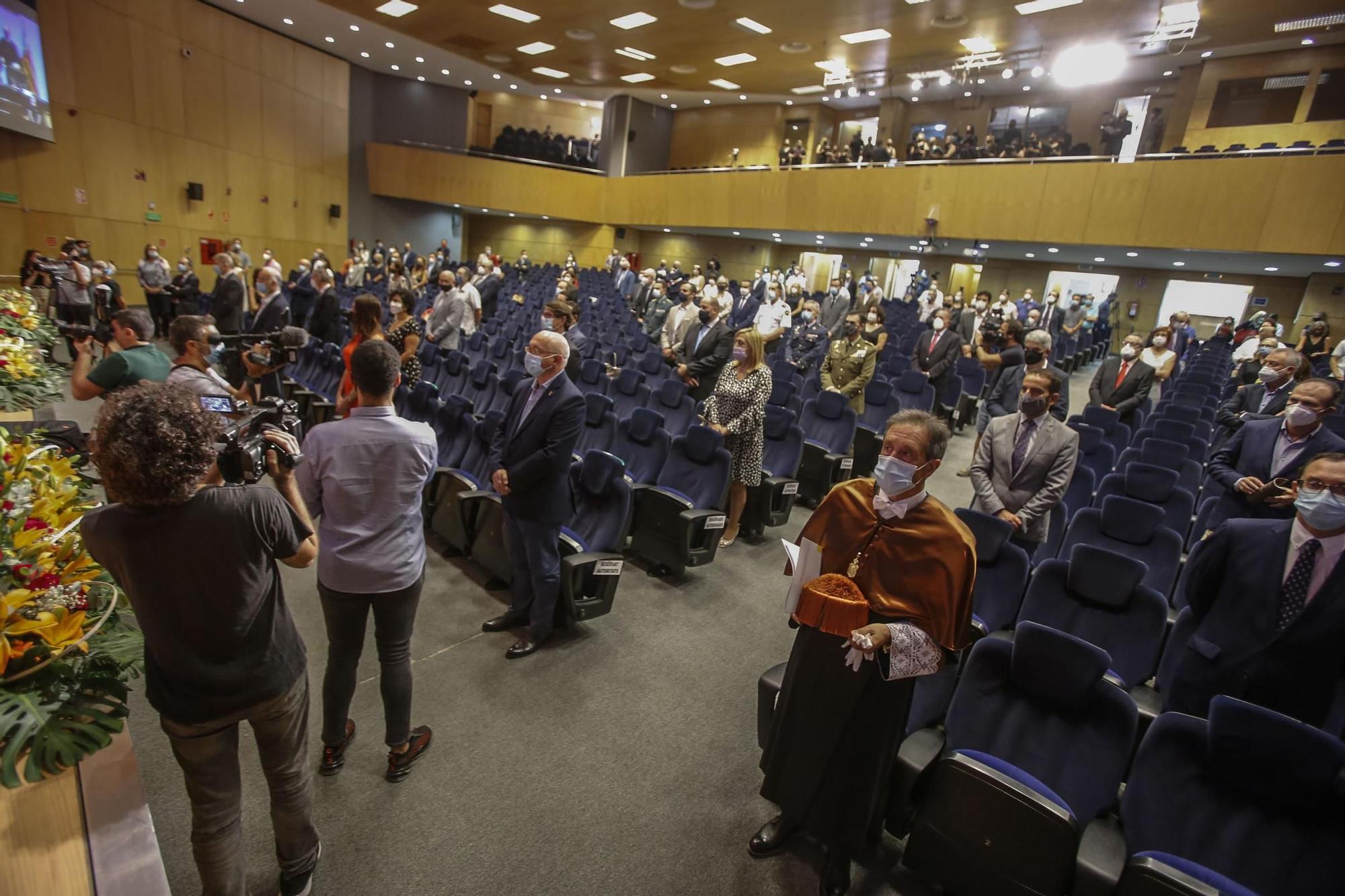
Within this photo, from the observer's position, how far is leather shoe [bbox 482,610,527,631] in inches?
133

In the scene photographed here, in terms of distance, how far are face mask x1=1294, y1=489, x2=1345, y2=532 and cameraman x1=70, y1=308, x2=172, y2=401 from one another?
15.0ft

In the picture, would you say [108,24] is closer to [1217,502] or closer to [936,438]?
[936,438]

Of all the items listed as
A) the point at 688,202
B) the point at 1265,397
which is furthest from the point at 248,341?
the point at 688,202

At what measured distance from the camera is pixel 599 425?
504 cm

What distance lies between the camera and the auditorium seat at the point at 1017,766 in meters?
1.80

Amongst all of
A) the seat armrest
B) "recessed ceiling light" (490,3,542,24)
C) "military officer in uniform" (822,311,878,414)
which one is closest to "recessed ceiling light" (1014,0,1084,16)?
"military officer in uniform" (822,311,878,414)

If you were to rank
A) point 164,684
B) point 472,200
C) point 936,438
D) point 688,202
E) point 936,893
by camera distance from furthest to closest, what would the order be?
point 472,200, point 688,202, point 936,893, point 936,438, point 164,684

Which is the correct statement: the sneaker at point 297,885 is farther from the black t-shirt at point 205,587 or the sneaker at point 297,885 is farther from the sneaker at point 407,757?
the black t-shirt at point 205,587

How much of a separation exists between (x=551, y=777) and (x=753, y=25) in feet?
46.1

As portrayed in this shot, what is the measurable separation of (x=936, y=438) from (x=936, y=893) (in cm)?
154

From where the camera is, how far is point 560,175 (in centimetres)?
2216

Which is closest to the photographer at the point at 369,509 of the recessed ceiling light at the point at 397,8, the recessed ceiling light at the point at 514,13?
the recessed ceiling light at the point at 514,13

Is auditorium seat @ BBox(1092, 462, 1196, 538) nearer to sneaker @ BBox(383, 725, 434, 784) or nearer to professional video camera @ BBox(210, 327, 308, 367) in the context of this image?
sneaker @ BBox(383, 725, 434, 784)

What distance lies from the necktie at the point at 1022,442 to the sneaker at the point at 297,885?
3511 millimetres
